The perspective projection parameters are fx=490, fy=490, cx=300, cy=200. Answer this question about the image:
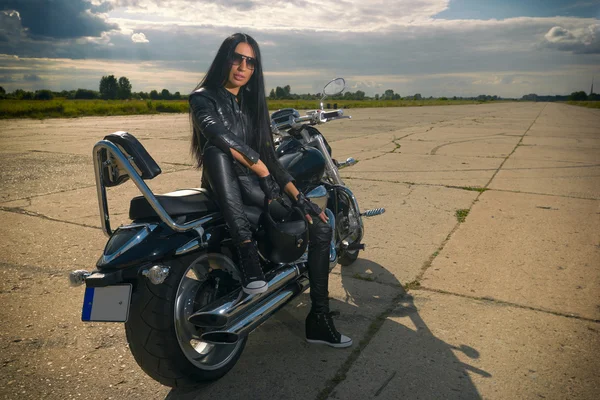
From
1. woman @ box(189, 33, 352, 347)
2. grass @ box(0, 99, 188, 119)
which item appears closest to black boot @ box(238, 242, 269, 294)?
woman @ box(189, 33, 352, 347)

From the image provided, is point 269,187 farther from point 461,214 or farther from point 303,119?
point 461,214

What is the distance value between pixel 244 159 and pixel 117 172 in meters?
0.62

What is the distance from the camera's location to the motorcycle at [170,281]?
7.20 feet

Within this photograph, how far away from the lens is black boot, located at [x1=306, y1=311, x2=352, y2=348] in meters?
2.89

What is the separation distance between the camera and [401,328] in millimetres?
3135

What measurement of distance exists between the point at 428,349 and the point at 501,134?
14.7 m

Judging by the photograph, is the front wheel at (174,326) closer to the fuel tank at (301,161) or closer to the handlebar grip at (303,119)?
the fuel tank at (301,161)

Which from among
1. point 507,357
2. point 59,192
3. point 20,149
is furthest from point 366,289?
point 20,149

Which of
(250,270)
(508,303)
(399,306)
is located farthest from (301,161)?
(508,303)

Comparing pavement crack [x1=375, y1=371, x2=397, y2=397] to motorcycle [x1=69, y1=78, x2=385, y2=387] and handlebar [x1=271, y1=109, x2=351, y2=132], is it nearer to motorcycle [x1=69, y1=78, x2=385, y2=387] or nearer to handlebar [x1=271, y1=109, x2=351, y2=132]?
motorcycle [x1=69, y1=78, x2=385, y2=387]

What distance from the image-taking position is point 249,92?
2.91 metres

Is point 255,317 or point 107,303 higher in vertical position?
point 107,303

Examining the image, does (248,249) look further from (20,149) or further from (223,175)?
(20,149)

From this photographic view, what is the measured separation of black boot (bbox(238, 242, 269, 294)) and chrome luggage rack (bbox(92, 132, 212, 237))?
1.03 feet
